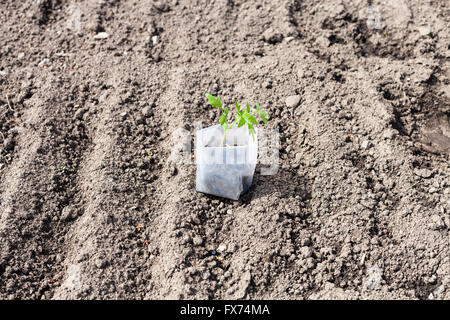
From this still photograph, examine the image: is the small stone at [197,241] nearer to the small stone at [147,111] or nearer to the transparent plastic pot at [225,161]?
the transparent plastic pot at [225,161]

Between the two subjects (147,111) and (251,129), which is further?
(147,111)

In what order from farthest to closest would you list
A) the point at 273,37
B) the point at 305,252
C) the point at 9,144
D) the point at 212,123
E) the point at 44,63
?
the point at 273,37 → the point at 44,63 → the point at 212,123 → the point at 9,144 → the point at 305,252

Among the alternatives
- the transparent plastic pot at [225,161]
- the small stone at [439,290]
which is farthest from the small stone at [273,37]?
the small stone at [439,290]

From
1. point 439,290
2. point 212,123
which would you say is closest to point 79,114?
point 212,123

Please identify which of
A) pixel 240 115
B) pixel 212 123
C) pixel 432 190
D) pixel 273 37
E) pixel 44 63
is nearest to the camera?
pixel 240 115

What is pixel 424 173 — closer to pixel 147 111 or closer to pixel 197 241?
pixel 197 241

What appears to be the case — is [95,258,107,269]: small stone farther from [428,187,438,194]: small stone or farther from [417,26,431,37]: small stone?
[417,26,431,37]: small stone

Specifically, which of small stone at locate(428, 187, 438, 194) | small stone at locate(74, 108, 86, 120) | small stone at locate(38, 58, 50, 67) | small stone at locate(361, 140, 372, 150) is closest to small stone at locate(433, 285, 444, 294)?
small stone at locate(428, 187, 438, 194)
